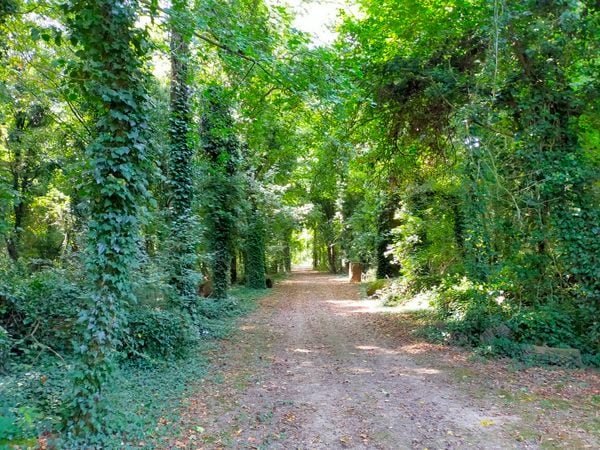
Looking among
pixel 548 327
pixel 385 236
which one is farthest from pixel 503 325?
pixel 385 236

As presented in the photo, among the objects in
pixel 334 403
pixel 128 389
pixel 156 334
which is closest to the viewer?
pixel 334 403

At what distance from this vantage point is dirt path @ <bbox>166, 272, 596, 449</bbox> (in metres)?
4.63

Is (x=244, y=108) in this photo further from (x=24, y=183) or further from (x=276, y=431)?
(x=24, y=183)

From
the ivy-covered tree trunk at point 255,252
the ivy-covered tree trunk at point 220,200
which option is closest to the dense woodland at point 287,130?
the ivy-covered tree trunk at point 220,200

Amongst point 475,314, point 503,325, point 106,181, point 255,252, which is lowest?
point 503,325

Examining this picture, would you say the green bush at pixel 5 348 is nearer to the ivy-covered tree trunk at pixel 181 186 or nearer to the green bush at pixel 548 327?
the ivy-covered tree trunk at pixel 181 186

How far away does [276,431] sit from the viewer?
4.85 m

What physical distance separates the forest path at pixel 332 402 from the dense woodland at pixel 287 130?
46.2 inches

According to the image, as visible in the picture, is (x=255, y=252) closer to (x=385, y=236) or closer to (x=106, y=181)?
(x=385, y=236)

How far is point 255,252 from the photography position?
19.7m

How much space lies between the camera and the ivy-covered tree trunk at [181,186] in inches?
362

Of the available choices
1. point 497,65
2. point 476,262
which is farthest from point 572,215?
point 497,65

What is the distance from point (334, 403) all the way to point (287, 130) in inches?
364

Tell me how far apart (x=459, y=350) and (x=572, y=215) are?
350cm
